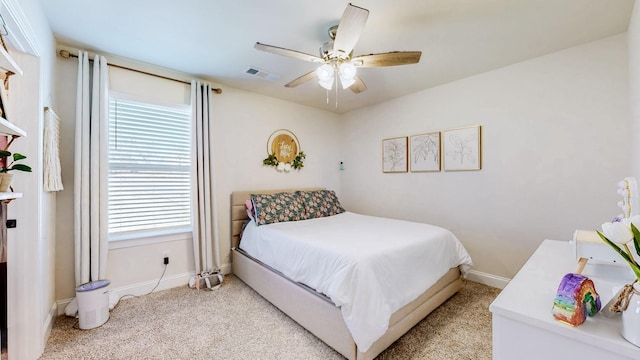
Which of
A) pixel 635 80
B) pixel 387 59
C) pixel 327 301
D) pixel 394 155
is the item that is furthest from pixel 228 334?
pixel 635 80

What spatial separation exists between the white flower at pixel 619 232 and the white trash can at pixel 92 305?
10.4 ft

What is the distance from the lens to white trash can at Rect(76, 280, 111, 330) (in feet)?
6.79

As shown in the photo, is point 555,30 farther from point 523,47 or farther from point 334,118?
point 334,118

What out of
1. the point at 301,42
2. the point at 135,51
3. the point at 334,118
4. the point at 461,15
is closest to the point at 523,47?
the point at 461,15

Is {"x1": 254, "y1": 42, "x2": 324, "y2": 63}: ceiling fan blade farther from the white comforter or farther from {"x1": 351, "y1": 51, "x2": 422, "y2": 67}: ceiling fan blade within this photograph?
the white comforter

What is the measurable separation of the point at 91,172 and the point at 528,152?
429 cm

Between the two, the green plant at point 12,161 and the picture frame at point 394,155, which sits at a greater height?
the picture frame at point 394,155

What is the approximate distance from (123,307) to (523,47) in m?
4.49

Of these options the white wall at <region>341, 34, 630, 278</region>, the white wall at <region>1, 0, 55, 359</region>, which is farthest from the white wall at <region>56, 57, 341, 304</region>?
the white wall at <region>341, 34, 630, 278</region>

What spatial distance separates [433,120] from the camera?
3318mm

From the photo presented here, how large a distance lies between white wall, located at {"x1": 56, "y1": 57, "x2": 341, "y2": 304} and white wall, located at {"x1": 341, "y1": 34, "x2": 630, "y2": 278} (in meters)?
1.39

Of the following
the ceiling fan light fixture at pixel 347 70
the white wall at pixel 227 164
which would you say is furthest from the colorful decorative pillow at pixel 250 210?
the ceiling fan light fixture at pixel 347 70

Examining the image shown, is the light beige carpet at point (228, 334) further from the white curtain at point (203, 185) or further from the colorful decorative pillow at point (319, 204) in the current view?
the colorful decorative pillow at point (319, 204)

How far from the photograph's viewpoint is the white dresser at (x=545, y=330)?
2.47ft
